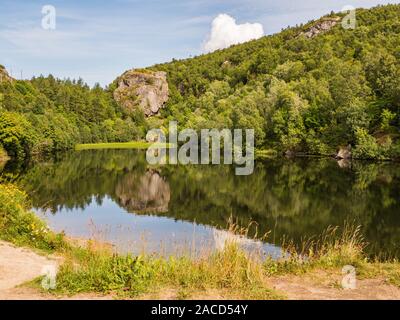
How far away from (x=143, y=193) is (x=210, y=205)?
855 centimetres

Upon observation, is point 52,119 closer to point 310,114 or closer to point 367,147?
point 310,114

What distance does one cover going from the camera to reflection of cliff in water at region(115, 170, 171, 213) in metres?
32.6

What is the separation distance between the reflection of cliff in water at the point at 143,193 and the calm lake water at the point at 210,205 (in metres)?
0.07

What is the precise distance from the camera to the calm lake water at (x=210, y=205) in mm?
21719

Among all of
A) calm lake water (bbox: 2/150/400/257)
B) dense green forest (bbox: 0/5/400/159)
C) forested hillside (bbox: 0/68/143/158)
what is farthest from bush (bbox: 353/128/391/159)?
forested hillside (bbox: 0/68/143/158)

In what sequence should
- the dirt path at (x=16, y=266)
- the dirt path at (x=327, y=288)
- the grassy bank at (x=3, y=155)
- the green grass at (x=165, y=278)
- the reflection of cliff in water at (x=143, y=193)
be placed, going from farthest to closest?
the grassy bank at (x=3, y=155)
the reflection of cliff in water at (x=143, y=193)
the dirt path at (x=16, y=266)
the dirt path at (x=327, y=288)
the green grass at (x=165, y=278)

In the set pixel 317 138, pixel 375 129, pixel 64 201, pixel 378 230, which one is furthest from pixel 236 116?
pixel 378 230

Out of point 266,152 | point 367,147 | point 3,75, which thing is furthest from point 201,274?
point 3,75

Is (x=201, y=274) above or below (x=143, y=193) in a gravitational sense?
above

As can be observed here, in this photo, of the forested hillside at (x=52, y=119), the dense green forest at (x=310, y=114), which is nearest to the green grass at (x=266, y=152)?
the dense green forest at (x=310, y=114)

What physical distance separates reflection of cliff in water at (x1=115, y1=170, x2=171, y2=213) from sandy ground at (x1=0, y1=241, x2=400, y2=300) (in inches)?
799

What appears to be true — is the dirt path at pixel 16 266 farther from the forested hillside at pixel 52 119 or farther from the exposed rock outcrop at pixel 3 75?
the exposed rock outcrop at pixel 3 75

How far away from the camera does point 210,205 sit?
33000 millimetres
